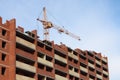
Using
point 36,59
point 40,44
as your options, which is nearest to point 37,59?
point 36,59

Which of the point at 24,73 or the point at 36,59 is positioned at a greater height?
the point at 36,59

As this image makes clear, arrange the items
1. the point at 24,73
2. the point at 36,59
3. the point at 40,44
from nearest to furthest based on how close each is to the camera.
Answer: the point at 24,73 → the point at 36,59 → the point at 40,44

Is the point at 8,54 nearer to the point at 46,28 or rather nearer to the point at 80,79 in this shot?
the point at 80,79

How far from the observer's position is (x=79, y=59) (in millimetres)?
120375

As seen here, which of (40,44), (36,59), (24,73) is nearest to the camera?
(24,73)

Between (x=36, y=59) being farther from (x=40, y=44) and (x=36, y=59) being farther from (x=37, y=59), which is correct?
(x=40, y=44)

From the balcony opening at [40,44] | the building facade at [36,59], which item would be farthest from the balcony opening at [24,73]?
the balcony opening at [40,44]

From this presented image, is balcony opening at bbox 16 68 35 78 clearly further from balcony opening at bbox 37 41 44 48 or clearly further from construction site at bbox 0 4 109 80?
balcony opening at bbox 37 41 44 48

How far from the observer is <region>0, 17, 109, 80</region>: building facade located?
283 ft

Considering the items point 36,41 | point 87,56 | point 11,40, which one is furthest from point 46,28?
point 11,40

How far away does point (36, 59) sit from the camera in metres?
95.9

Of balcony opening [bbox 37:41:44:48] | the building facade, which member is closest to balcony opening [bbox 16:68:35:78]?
the building facade

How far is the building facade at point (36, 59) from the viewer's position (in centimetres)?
8612

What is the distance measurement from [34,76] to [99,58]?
49.2 m
